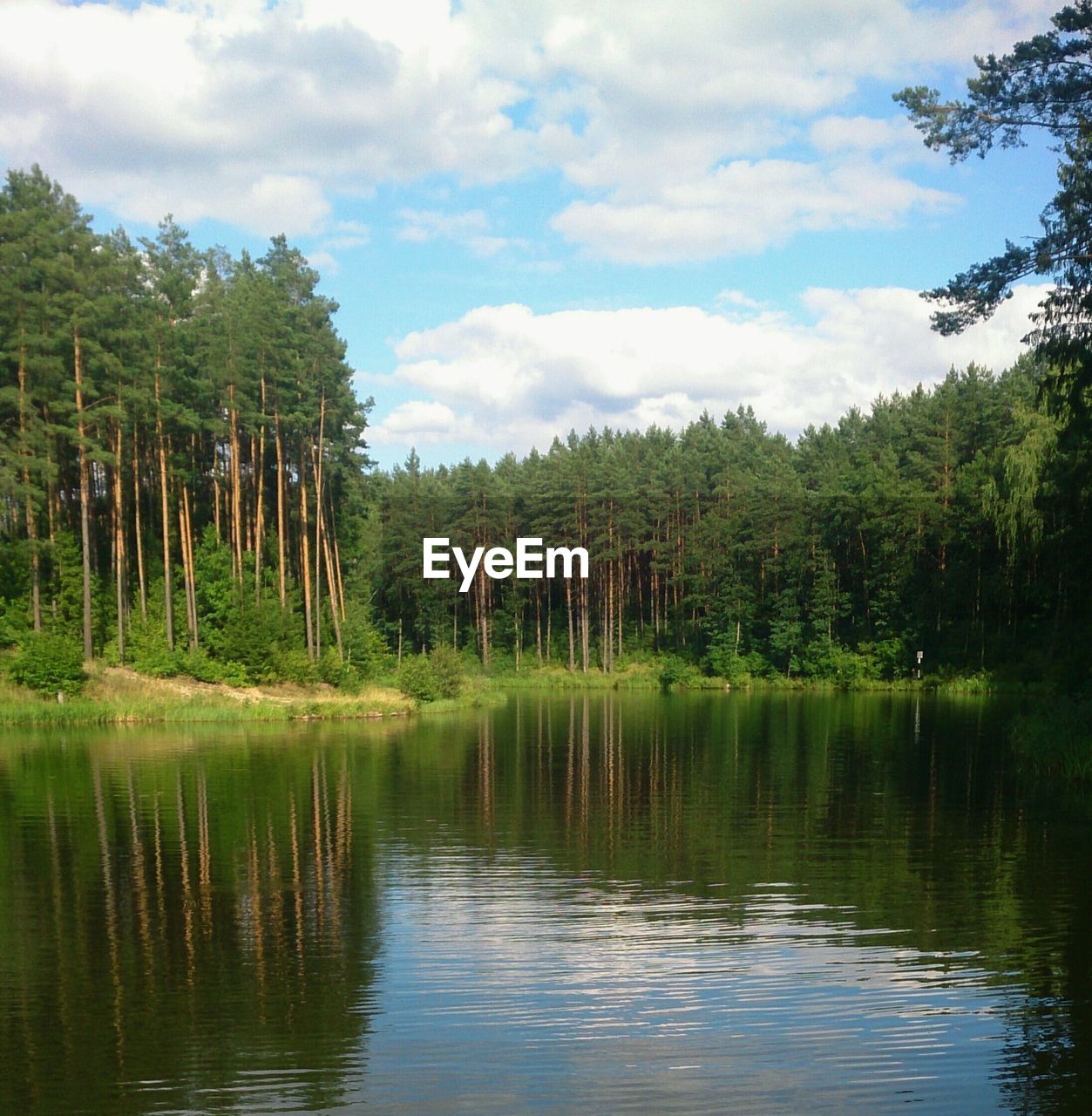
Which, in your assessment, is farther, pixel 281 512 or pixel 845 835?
pixel 281 512

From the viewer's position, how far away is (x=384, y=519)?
9269cm

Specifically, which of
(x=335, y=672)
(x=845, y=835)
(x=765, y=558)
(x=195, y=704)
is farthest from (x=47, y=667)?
Result: (x=765, y=558)

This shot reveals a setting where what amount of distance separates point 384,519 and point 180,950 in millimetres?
81409

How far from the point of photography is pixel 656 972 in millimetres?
11430

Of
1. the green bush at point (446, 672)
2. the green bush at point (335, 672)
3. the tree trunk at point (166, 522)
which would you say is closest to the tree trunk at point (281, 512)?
the green bush at point (335, 672)

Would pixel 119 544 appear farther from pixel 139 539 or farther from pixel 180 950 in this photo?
pixel 180 950

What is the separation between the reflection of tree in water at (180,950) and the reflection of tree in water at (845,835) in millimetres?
3129

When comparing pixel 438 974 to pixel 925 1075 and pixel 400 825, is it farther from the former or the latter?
pixel 400 825

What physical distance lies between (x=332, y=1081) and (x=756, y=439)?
116 metres

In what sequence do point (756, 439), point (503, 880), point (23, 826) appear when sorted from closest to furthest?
point (503, 880)
point (23, 826)
point (756, 439)

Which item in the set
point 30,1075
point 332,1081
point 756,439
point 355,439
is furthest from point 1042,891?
point 756,439

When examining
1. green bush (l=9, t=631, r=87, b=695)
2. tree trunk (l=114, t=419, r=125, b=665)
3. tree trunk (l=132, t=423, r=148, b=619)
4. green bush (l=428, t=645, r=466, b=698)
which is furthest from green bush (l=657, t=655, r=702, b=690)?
green bush (l=9, t=631, r=87, b=695)

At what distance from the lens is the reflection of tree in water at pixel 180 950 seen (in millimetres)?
8727

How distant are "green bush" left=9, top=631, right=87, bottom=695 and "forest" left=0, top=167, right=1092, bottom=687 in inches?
9.1
